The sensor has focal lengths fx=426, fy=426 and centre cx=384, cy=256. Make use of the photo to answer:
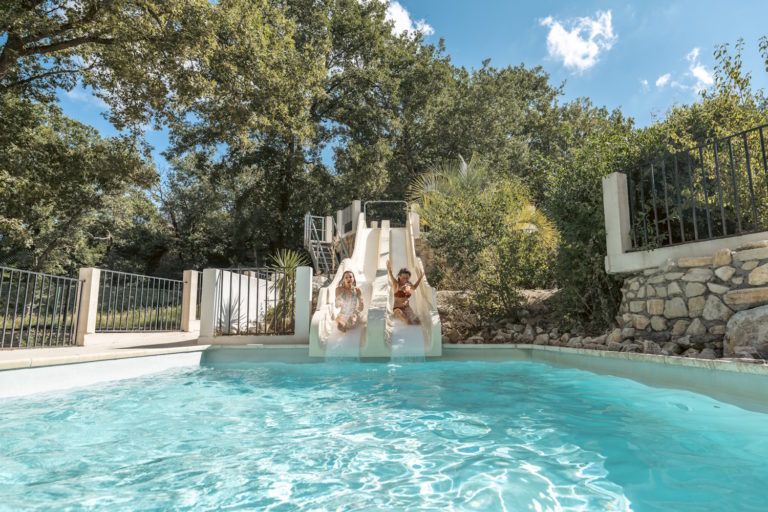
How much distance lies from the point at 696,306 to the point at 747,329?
33.2 inches

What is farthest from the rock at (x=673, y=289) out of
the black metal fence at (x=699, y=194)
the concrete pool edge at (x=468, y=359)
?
the concrete pool edge at (x=468, y=359)

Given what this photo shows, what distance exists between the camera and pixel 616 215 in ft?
22.0

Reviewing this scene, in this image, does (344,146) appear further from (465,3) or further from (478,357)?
(478,357)

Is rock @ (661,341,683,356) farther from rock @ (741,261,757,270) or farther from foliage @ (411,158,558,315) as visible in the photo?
foliage @ (411,158,558,315)

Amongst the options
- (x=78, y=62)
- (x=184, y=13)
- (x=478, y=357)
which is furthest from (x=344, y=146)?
(x=478, y=357)

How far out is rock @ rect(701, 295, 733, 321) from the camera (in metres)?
5.22

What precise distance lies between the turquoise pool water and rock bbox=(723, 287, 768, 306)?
1771mm

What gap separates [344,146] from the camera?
22.3 metres

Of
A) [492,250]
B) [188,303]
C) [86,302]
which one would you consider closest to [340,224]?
[188,303]

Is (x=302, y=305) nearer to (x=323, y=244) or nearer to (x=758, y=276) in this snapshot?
(x=758, y=276)

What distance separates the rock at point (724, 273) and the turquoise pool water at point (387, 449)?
75.5 inches

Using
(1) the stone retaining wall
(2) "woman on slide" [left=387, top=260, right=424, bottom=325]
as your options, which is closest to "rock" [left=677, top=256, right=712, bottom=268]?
(1) the stone retaining wall

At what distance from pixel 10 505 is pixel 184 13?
9.59 metres

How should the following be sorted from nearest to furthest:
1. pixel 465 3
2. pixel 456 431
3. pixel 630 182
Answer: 1. pixel 456 431
2. pixel 630 182
3. pixel 465 3
